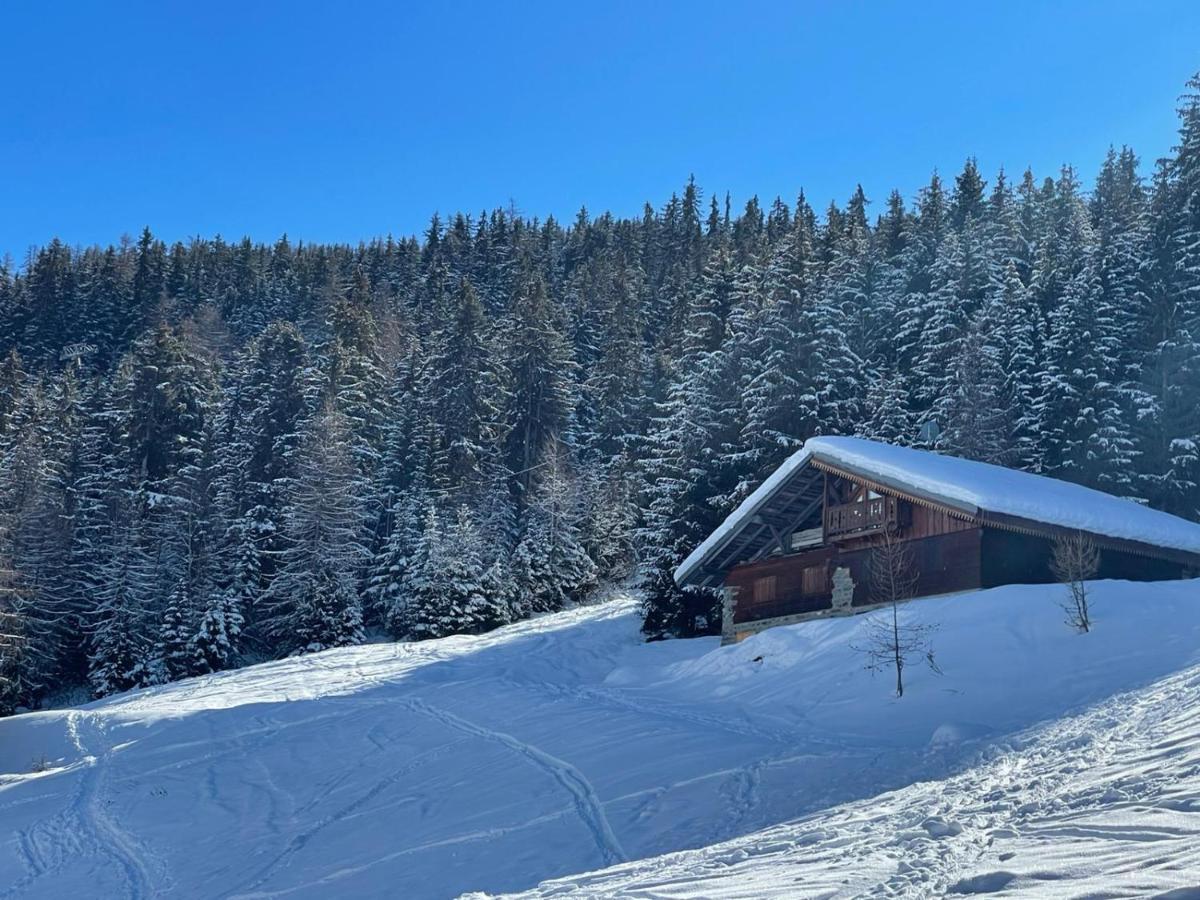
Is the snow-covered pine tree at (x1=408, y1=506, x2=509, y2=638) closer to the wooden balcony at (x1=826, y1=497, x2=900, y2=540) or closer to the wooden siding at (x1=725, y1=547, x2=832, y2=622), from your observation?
the wooden siding at (x1=725, y1=547, x2=832, y2=622)

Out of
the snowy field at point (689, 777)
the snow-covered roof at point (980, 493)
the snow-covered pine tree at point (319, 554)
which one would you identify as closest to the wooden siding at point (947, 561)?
the snow-covered roof at point (980, 493)

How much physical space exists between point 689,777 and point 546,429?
150 ft

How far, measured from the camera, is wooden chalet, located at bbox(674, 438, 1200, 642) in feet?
77.1

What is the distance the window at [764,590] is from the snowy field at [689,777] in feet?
9.95

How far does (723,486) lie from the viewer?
1428 inches

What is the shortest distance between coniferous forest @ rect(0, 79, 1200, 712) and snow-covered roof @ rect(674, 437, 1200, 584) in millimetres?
7673

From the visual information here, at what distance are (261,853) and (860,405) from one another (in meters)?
28.4

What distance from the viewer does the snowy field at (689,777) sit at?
8.23 m

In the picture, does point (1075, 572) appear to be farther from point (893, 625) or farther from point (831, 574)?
point (831, 574)

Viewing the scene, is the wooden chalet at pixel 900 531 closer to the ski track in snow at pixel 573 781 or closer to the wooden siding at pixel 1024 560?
the wooden siding at pixel 1024 560

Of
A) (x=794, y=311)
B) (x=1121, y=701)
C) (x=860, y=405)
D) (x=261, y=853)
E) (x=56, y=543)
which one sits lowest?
(x=261, y=853)

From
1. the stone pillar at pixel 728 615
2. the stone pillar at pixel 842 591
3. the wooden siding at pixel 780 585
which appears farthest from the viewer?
the stone pillar at pixel 728 615

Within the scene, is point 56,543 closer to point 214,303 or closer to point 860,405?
point 860,405

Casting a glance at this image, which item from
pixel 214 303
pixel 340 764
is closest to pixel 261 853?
pixel 340 764
